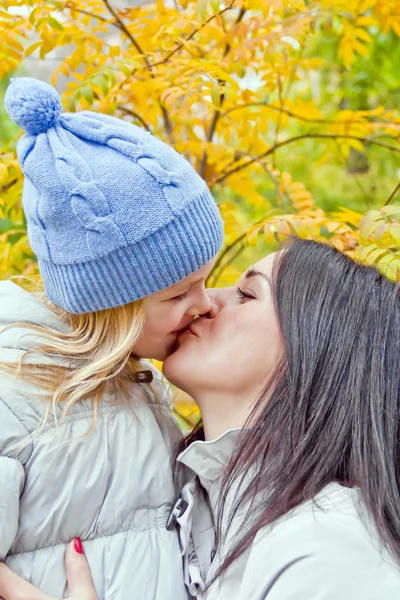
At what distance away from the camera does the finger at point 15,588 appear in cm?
168

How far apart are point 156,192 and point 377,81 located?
3.74 metres

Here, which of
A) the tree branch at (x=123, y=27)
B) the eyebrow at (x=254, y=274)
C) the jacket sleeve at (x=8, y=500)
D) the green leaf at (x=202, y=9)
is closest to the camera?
the jacket sleeve at (x=8, y=500)

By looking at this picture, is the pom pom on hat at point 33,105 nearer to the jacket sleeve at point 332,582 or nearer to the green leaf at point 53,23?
the green leaf at point 53,23

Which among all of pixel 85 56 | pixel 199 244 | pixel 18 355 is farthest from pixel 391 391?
pixel 85 56

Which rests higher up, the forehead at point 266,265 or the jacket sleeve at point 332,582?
the forehead at point 266,265

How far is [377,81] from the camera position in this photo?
5062mm

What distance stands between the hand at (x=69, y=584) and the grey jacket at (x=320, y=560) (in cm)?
30

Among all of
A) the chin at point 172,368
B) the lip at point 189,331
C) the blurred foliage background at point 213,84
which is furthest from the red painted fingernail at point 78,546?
the blurred foliage background at point 213,84

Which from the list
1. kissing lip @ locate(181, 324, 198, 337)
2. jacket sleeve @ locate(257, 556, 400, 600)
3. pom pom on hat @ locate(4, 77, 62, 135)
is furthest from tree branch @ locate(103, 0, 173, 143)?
jacket sleeve @ locate(257, 556, 400, 600)

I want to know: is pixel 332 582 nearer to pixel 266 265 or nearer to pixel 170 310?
pixel 170 310

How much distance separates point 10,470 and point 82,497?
0.20 metres

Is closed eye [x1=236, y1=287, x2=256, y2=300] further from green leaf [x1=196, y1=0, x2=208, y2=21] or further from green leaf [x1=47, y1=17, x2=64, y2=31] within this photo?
green leaf [x1=47, y1=17, x2=64, y2=31]

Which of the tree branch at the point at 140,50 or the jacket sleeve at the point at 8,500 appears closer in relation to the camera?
the jacket sleeve at the point at 8,500

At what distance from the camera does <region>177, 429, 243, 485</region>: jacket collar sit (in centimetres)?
185
